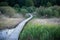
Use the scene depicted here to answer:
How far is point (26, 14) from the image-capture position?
420 centimetres

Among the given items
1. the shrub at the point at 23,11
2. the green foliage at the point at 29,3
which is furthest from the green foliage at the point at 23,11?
the green foliage at the point at 29,3

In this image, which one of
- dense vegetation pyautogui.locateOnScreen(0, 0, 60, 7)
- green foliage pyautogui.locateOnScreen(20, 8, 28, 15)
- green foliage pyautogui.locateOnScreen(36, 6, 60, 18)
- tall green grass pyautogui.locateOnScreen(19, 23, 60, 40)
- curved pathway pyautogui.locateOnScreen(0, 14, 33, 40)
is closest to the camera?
tall green grass pyautogui.locateOnScreen(19, 23, 60, 40)

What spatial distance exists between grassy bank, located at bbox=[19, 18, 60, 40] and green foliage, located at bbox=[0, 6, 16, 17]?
0.97 meters

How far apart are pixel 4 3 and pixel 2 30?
71 centimetres

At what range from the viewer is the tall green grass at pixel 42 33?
3041mm

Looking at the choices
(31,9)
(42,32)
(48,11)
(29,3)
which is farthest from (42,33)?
(29,3)

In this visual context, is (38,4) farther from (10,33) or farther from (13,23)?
(10,33)

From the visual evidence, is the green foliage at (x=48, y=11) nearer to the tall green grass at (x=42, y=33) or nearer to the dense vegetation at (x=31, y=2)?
the dense vegetation at (x=31, y=2)

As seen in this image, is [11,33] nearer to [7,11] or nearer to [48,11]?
[7,11]

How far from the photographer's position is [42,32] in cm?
310

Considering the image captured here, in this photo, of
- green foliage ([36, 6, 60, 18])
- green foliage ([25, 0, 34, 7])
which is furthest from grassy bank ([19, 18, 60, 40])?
green foliage ([25, 0, 34, 7])

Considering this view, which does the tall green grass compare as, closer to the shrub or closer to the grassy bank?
the grassy bank

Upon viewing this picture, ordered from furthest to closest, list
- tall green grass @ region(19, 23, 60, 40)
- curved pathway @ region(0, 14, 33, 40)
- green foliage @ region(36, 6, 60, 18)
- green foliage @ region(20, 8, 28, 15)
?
green foliage @ region(20, 8, 28, 15), green foliage @ region(36, 6, 60, 18), curved pathway @ region(0, 14, 33, 40), tall green grass @ region(19, 23, 60, 40)

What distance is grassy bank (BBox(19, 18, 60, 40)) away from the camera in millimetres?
3043
